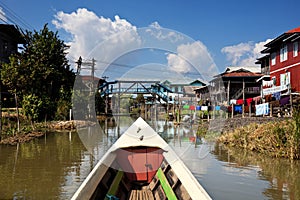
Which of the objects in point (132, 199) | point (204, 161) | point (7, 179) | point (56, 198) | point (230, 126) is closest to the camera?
point (132, 199)

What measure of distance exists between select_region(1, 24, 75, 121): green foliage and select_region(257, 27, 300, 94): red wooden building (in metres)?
15.8

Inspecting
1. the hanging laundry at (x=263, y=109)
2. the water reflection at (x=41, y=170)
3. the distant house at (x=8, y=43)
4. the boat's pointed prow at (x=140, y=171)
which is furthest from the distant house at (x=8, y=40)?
the boat's pointed prow at (x=140, y=171)

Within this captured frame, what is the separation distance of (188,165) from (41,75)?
1931 centimetres

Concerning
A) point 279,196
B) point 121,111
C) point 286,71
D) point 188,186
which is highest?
point 286,71

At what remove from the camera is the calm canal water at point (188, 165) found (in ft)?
22.0

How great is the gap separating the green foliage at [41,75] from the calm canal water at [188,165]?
9.70m

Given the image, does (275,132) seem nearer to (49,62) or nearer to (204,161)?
(204,161)

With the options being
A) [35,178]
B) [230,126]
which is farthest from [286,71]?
[35,178]

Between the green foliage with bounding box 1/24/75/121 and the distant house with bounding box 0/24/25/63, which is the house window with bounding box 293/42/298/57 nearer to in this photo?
the green foliage with bounding box 1/24/75/121

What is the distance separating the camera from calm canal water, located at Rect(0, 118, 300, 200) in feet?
22.0

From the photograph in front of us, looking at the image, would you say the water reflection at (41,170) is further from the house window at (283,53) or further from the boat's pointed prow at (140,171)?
the house window at (283,53)

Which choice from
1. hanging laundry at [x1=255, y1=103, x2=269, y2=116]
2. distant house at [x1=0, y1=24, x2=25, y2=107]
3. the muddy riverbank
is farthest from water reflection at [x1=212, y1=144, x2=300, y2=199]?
distant house at [x1=0, y1=24, x2=25, y2=107]

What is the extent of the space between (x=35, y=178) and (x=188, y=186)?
182 inches

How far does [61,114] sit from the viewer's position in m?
26.1
